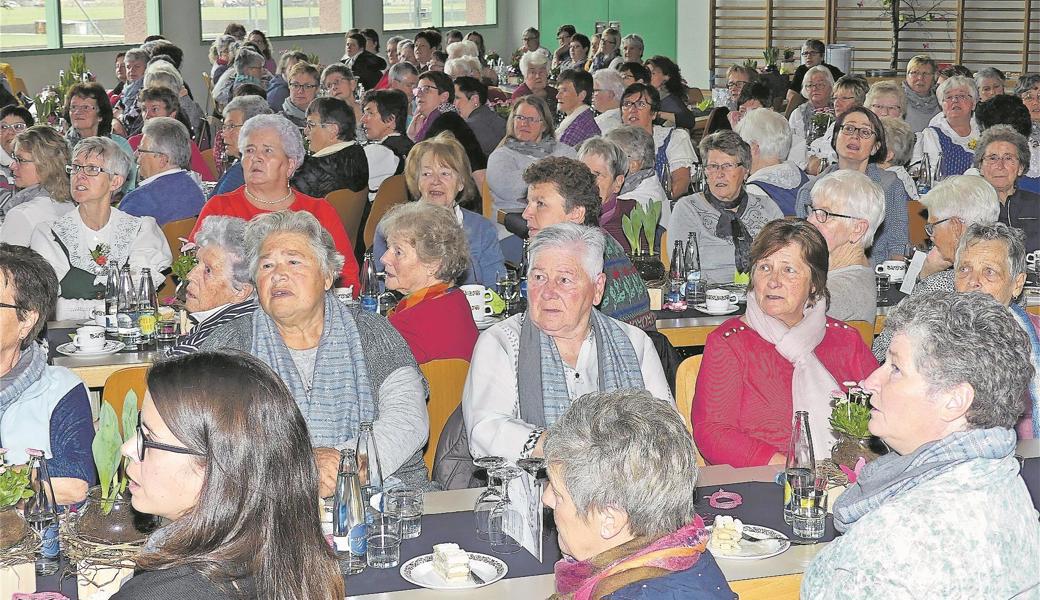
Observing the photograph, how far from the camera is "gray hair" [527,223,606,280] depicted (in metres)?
3.88

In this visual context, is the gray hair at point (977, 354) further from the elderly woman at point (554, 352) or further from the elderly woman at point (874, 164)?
the elderly woman at point (874, 164)

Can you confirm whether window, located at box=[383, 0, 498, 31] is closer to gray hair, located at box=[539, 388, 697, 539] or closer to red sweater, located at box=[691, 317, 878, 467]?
red sweater, located at box=[691, 317, 878, 467]

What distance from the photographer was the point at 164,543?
78.7 inches

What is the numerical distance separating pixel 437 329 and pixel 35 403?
54.4 inches

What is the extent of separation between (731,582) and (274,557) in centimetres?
117

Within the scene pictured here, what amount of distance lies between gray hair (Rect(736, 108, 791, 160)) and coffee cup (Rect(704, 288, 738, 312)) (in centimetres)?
188

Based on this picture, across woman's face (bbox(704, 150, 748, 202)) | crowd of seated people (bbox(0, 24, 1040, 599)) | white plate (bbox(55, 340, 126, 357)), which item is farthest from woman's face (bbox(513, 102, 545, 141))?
white plate (bbox(55, 340, 126, 357))

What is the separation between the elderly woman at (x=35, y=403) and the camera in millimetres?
3393

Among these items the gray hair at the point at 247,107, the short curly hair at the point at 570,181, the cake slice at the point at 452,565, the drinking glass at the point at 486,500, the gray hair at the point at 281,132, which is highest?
the gray hair at the point at 247,107

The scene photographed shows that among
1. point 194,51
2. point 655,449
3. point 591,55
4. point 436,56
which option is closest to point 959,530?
point 655,449

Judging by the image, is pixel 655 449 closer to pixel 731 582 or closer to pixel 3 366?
pixel 731 582

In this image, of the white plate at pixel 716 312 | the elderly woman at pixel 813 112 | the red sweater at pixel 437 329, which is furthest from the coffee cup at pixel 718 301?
the elderly woman at pixel 813 112

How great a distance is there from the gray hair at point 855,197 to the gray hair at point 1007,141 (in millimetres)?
1822

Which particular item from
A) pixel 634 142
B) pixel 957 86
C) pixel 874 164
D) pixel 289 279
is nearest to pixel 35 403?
pixel 289 279
